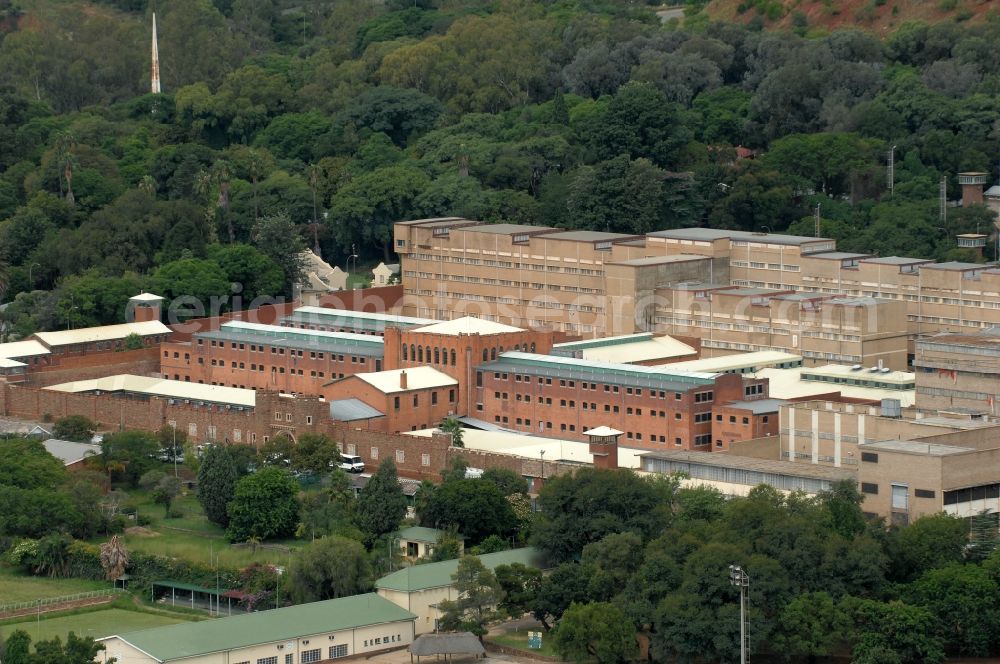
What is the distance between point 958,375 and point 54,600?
3001 centimetres

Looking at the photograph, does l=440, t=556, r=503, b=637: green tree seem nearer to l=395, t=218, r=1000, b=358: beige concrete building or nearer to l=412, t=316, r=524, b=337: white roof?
l=412, t=316, r=524, b=337: white roof

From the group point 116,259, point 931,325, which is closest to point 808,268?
point 931,325

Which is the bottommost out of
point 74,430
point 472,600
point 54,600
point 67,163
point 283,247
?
point 54,600

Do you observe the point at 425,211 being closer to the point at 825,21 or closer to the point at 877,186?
the point at 877,186

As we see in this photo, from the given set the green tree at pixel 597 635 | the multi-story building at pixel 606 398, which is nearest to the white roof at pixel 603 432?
the multi-story building at pixel 606 398

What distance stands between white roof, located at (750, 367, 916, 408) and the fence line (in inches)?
1013

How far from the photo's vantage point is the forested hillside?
123m

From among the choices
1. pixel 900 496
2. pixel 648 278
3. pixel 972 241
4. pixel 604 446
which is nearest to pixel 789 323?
pixel 648 278

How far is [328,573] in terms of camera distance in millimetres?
76062

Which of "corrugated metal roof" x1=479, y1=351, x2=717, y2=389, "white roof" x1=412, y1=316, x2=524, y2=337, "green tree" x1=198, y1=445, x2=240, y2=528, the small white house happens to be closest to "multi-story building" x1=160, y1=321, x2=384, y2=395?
"white roof" x1=412, y1=316, x2=524, y2=337

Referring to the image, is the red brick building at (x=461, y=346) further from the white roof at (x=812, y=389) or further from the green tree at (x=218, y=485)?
the green tree at (x=218, y=485)

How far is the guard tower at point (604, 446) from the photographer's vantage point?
278 feet

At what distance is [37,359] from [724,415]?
29.8 metres

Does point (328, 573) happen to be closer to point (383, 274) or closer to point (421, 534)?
point (421, 534)
